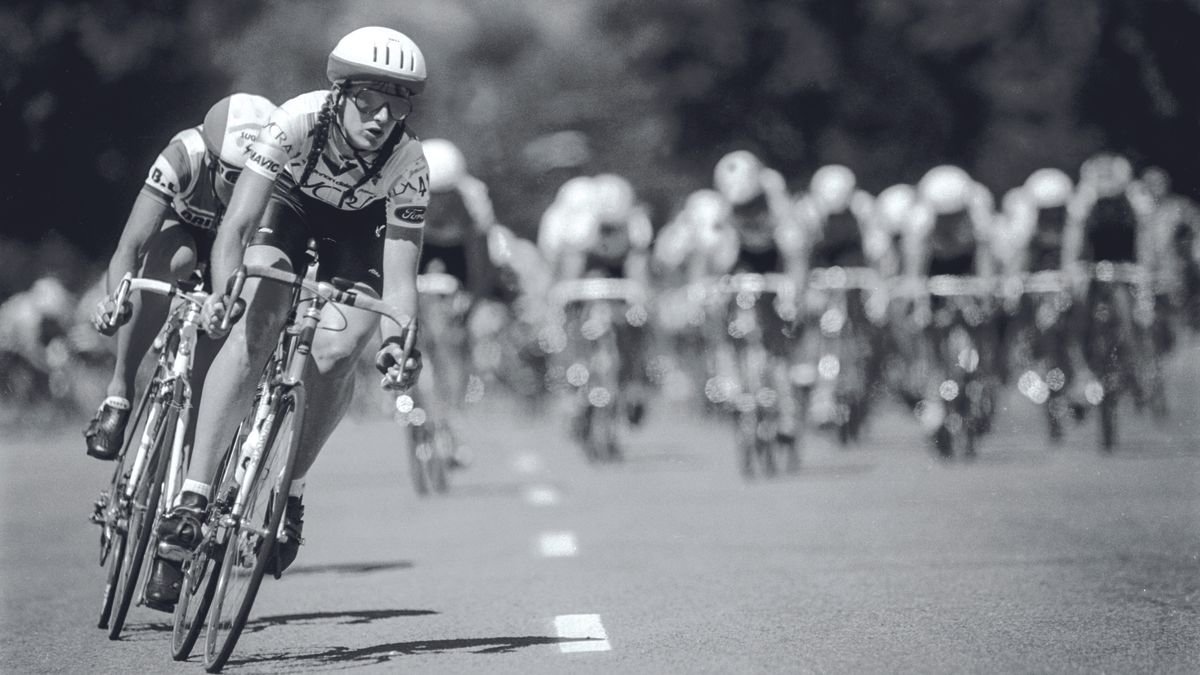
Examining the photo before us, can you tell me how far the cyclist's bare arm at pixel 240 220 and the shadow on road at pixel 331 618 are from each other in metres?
1.53

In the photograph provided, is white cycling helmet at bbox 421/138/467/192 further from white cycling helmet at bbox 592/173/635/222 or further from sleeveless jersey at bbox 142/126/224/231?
sleeveless jersey at bbox 142/126/224/231

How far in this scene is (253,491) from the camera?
23.5 feet

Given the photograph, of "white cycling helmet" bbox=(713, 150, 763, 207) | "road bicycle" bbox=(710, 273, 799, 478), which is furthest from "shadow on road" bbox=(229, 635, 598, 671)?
"white cycling helmet" bbox=(713, 150, 763, 207)

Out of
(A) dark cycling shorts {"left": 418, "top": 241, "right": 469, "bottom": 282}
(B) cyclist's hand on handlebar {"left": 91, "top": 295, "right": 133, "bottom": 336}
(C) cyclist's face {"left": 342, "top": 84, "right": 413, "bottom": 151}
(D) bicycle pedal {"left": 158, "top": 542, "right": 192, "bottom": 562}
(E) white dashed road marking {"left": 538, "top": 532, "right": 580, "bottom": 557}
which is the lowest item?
(E) white dashed road marking {"left": 538, "top": 532, "right": 580, "bottom": 557}

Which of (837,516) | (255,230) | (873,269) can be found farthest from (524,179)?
(255,230)

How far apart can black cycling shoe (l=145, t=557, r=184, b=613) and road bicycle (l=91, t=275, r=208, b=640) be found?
23.2 inches

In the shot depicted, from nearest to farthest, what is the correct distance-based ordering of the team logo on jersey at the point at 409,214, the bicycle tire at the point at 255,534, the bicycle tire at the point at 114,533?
the bicycle tire at the point at 255,534, the team logo on jersey at the point at 409,214, the bicycle tire at the point at 114,533

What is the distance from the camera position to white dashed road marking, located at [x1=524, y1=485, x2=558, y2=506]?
14.2 metres

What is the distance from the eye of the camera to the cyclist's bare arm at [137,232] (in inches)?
354

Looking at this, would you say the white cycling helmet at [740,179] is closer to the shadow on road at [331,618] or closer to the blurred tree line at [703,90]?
the blurred tree line at [703,90]

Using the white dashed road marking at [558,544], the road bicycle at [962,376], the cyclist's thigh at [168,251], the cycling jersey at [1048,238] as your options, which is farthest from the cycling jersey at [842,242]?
the cyclist's thigh at [168,251]

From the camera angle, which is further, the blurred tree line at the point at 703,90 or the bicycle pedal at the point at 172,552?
the blurred tree line at the point at 703,90

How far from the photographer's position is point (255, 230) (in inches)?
305

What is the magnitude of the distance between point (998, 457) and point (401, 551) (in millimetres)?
6796
